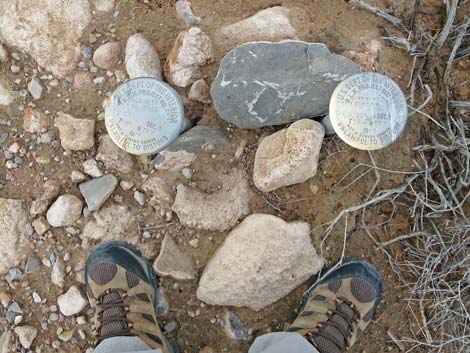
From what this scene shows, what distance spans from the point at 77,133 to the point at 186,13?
78 cm

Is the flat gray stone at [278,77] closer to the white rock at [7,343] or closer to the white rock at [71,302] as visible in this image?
the white rock at [71,302]

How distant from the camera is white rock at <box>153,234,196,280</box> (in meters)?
2.25

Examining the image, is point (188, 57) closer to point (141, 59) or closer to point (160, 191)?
point (141, 59)

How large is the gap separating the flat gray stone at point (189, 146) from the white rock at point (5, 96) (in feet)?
2.60

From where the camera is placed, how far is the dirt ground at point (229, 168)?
2250mm

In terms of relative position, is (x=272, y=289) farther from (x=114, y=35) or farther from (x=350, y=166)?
(x=114, y=35)

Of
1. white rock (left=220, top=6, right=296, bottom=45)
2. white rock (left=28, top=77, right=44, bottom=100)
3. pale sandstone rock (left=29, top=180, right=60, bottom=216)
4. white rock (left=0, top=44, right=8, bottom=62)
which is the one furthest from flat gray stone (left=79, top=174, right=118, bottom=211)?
white rock (left=220, top=6, right=296, bottom=45)

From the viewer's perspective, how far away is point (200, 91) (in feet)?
7.28

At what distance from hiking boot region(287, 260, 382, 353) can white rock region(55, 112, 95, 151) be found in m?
1.28

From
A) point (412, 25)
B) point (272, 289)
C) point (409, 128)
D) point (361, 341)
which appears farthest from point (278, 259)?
point (412, 25)

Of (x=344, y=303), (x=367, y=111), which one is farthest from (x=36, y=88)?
(x=344, y=303)

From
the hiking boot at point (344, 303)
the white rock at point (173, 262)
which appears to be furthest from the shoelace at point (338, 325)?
the white rock at point (173, 262)

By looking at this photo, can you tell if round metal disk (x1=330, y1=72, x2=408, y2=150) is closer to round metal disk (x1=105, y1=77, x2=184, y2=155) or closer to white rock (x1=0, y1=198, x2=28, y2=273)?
round metal disk (x1=105, y1=77, x2=184, y2=155)

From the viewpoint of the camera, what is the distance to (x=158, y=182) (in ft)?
7.32
